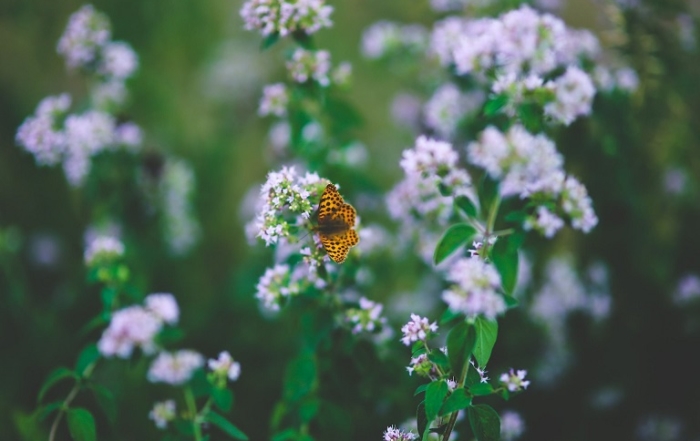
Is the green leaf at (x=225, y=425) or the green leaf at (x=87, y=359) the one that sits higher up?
the green leaf at (x=87, y=359)

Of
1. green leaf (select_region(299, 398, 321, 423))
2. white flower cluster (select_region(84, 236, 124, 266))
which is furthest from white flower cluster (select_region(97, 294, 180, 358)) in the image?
green leaf (select_region(299, 398, 321, 423))

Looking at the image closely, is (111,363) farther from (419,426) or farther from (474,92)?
(474,92)

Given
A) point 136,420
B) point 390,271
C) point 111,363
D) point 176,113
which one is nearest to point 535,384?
point 390,271

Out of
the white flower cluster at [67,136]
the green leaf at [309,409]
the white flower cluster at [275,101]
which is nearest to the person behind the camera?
the green leaf at [309,409]

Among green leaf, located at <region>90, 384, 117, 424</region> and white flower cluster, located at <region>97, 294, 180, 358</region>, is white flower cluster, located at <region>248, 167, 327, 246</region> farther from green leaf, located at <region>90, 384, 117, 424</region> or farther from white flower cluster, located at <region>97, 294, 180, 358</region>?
green leaf, located at <region>90, 384, 117, 424</region>

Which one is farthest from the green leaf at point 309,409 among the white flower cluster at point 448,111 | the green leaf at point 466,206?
the white flower cluster at point 448,111

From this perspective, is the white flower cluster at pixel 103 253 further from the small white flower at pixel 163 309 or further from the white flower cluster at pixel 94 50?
the white flower cluster at pixel 94 50

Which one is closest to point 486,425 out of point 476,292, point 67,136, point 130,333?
point 476,292
